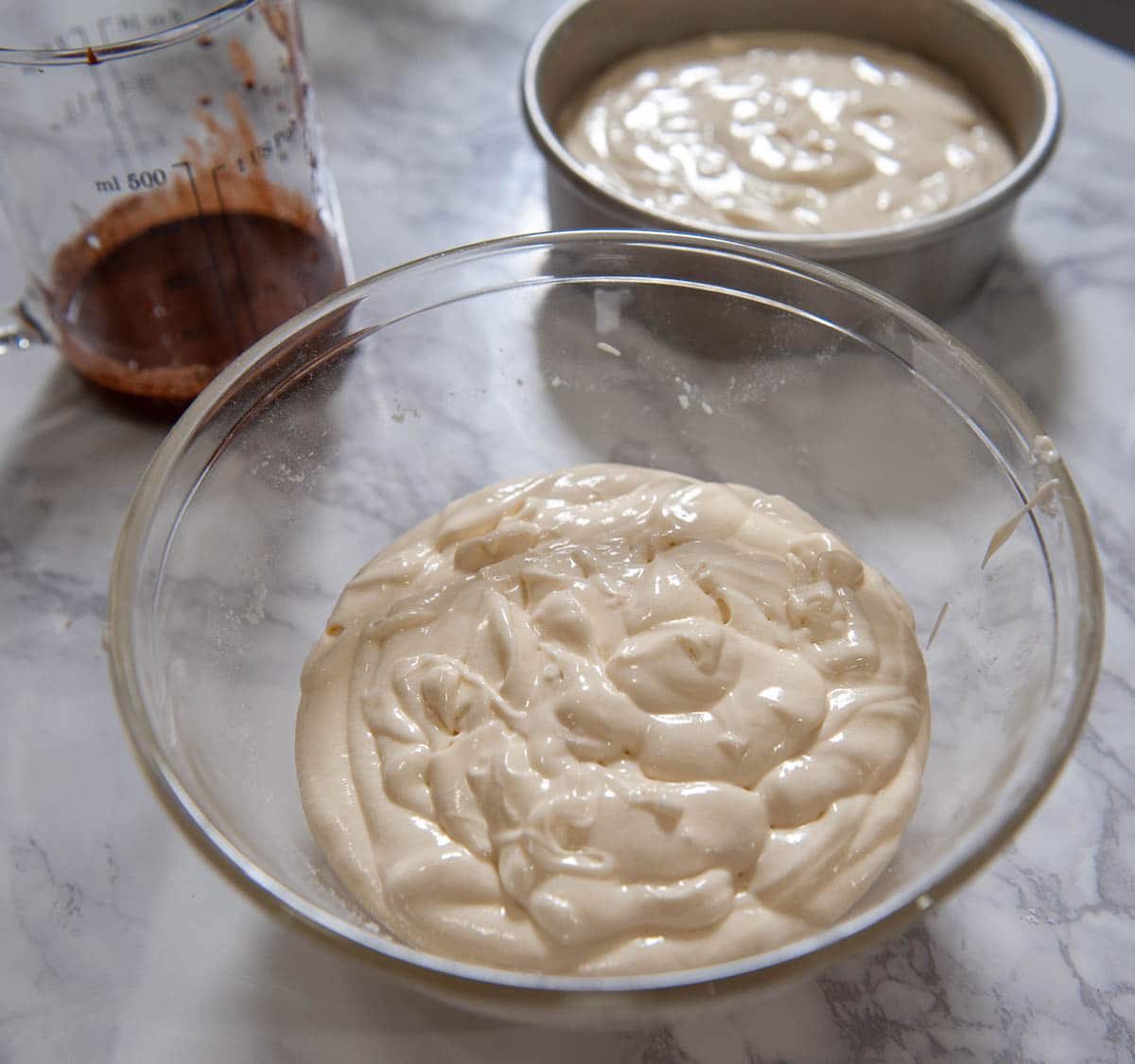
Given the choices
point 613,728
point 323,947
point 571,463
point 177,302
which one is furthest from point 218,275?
point 323,947

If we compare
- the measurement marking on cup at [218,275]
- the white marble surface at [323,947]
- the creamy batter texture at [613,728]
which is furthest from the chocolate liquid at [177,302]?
the creamy batter texture at [613,728]

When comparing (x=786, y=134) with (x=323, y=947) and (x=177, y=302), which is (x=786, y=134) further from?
(x=323, y=947)

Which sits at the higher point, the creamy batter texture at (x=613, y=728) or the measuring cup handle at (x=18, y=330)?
the measuring cup handle at (x=18, y=330)

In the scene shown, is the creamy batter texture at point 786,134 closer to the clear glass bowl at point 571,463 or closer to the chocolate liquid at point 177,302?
the clear glass bowl at point 571,463

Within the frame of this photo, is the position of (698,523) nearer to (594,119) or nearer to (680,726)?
(680,726)

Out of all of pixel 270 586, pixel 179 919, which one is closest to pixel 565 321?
pixel 270 586
